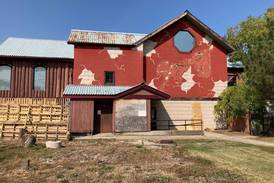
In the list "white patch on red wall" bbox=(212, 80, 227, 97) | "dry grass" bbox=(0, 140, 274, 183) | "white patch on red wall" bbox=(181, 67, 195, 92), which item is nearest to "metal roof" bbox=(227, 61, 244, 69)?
"white patch on red wall" bbox=(212, 80, 227, 97)

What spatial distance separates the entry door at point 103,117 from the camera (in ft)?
79.2

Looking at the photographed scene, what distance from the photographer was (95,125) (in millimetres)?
24078

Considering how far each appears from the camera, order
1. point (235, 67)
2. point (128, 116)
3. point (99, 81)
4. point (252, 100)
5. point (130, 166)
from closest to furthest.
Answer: point (130, 166) < point (252, 100) < point (128, 116) < point (99, 81) < point (235, 67)

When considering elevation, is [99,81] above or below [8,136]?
above

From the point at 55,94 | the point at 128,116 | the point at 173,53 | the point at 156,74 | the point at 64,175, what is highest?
the point at 173,53

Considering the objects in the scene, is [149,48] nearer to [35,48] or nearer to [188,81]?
[188,81]

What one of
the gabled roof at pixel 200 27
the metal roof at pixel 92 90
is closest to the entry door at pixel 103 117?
the metal roof at pixel 92 90

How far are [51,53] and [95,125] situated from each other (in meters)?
10.5

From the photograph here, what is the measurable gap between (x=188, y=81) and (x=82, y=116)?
38.5 ft

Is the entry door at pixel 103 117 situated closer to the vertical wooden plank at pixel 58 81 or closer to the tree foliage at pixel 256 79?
the vertical wooden plank at pixel 58 81

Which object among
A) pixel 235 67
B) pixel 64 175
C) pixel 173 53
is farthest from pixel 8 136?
pixel 235 67

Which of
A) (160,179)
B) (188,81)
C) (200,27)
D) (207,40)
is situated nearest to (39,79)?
(188,81)

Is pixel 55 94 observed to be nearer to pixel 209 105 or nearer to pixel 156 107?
pixel 156 107

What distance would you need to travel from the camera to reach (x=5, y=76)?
1102 inches
